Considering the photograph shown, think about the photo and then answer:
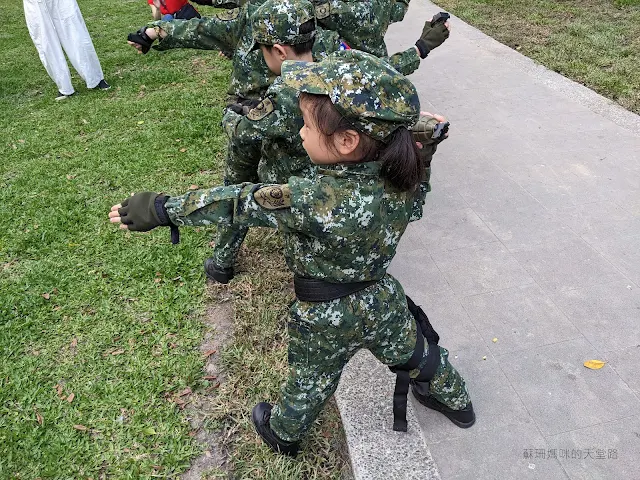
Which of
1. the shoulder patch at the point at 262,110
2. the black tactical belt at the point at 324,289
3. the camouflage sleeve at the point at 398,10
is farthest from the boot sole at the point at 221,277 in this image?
the camouflage sleeve at the point at 398,10

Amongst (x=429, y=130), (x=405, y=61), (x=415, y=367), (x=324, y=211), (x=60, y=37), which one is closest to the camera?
(x=324, y=211)

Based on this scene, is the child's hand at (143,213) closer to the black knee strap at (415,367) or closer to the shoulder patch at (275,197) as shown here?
the shoulder patch at (275,197)

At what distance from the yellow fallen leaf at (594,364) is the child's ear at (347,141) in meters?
1.88

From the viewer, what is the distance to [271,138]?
267cm

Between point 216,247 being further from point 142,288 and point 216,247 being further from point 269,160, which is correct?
point 269,160

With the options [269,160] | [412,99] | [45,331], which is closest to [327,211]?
[412,99]

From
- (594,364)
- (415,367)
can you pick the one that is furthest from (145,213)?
(594,364)

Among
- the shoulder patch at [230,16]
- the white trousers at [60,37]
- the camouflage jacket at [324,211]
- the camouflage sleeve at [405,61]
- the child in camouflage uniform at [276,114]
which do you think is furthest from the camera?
the white trousers at [60,37]

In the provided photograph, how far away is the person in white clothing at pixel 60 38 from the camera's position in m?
6.81

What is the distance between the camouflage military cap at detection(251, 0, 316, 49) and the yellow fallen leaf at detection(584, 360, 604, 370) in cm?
220

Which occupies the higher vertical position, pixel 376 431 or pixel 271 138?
pixel 271 138

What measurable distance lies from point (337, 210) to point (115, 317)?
2.24 m

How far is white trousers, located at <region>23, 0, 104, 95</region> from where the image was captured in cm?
681

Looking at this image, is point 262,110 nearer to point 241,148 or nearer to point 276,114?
point 276,114
